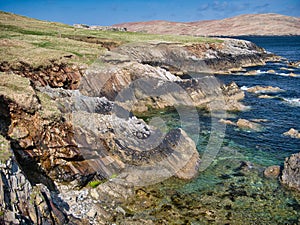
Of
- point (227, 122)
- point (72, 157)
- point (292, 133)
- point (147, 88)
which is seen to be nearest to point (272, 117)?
point (292, 133)

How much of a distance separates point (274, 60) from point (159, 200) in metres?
89.6

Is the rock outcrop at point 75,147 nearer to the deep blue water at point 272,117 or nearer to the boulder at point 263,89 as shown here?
the deep blue water at point 272,117

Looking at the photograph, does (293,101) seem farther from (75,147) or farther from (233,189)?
(75,147)

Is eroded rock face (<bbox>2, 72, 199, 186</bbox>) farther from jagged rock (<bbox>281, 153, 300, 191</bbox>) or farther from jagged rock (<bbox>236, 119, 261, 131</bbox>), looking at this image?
jagged rock (<bbox>236, 119, 261, 131</bbox>)

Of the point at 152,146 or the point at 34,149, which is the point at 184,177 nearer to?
the point at 152,146

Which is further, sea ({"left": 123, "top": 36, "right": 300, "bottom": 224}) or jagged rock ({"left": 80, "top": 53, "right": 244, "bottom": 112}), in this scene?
jagged rock ({"left": 80, "top": 53, "right": 244, "bottom": 112})

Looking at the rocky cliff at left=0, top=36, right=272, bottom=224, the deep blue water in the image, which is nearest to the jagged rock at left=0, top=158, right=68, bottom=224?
the rocky cliff at left=0, top=36, right=272, bottom=224

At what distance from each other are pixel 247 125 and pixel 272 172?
39.2 ft

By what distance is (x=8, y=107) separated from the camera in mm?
20828

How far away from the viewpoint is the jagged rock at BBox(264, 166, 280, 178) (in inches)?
894

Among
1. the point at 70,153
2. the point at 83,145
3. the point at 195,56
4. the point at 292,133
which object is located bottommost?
the point at 292,133

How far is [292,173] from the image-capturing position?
21453 mm

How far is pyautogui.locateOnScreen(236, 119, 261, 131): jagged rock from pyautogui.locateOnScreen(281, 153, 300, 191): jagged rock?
11484 mm

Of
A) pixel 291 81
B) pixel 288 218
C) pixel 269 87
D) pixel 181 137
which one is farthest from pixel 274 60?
pixel 288 218
